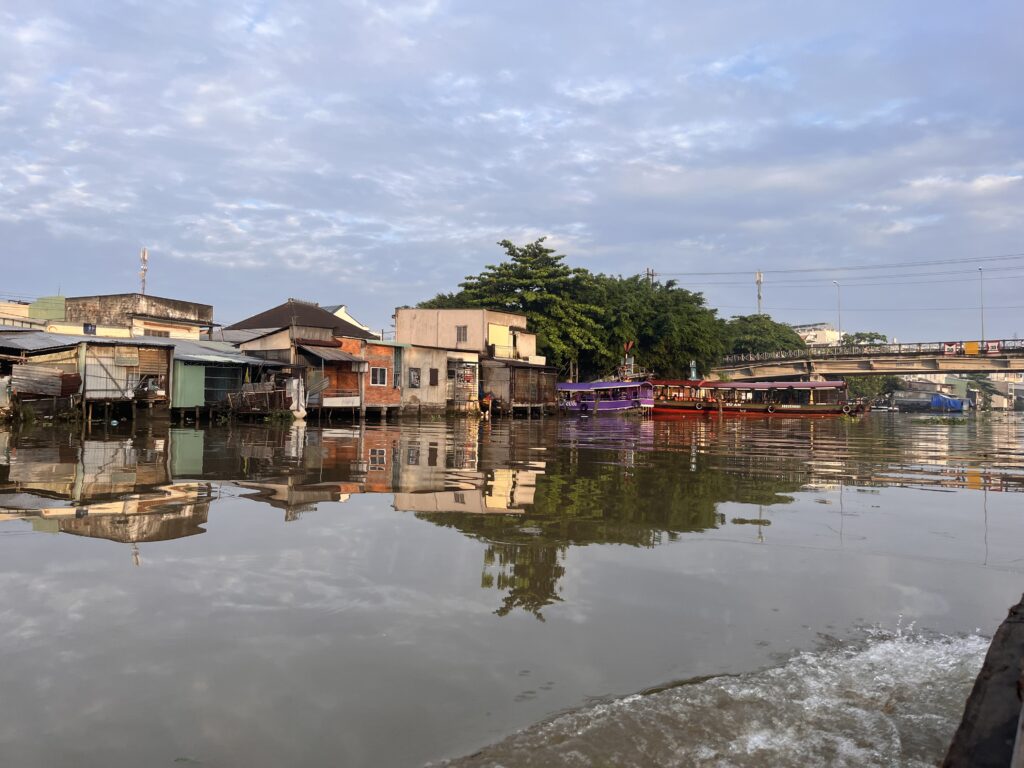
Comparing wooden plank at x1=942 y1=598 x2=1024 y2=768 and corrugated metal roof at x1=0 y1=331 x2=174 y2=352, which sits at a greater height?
corrugated metal roof at x1=0 y1=331 x2=174 y2=352

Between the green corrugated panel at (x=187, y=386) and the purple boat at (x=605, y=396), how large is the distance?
22.4m

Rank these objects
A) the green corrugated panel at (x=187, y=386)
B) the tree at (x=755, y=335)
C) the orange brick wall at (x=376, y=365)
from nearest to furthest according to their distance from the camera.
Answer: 1. the green corrugated panel at (x=187, y=386)
2. the orange brick wall at (x=376, y=365)
3. the tree at (x=755, y=335)

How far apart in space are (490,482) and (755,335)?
70039mm

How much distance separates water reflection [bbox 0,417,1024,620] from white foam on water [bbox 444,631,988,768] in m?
1.16

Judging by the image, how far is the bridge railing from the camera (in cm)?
5750

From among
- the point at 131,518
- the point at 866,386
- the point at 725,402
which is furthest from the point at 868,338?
the point at 131,518

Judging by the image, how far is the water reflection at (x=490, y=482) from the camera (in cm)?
571

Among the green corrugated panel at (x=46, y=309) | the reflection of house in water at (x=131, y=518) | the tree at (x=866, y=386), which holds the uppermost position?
the green corrugated panel at (x=46, y=309)

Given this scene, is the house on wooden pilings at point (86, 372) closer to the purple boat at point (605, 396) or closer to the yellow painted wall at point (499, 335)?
the yellow painted wall at point (499, 335)

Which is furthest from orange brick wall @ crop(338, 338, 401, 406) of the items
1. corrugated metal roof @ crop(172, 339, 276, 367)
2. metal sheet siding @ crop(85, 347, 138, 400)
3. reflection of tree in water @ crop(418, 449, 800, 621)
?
reflection of tree in water @ crop(418, 449, 800, 621)

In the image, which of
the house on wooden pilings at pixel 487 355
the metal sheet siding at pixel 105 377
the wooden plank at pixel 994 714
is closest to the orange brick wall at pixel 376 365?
the house on wooden pilings at pixel 487 355

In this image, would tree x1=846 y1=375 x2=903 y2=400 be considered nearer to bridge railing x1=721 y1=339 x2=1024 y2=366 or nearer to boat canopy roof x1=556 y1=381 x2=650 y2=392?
bridge railing x1=721 y1=339 x2=1024 y2=366

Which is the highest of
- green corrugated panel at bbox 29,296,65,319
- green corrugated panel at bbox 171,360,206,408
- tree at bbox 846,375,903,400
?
green corrugated panel at bbox 29,296,65,319

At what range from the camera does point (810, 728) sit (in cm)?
269
